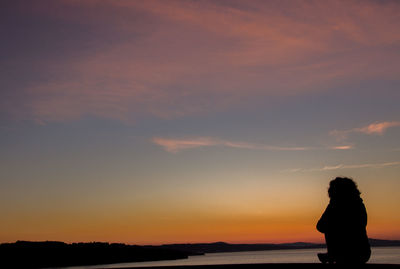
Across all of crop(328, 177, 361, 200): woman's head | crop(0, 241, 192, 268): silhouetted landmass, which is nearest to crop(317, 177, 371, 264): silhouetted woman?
crop(328, 177, 361, 200): woman's head

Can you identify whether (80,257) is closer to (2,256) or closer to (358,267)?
(2,256)

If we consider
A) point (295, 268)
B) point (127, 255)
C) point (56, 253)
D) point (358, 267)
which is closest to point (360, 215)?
point (358, 267)

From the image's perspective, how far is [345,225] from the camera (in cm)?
667

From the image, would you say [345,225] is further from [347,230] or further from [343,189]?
[343,189]

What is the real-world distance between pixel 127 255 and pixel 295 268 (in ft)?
577

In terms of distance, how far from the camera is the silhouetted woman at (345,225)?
6.59 m

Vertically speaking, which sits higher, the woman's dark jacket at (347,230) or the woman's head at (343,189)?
the woman's head at (343,189)

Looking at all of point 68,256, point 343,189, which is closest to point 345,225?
point 343,189

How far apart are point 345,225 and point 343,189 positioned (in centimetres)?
51

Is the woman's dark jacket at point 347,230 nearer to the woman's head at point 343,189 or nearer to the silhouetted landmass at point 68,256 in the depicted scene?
the woman's head at point 343,189

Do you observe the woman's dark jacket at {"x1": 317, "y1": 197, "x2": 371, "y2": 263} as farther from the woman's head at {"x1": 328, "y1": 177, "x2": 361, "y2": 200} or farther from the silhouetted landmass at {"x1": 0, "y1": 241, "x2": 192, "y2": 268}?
the silhouetted landmass at {"x1": 0, "y1": 241, "x2": 192, "y2": 268}

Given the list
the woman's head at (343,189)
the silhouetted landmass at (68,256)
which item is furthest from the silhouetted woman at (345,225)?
the silhouetted landmass at (68,256)

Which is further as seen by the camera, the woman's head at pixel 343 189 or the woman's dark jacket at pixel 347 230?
the woman's head at pixel 343 189

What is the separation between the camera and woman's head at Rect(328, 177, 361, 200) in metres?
6.73
